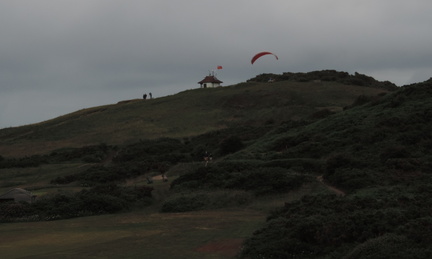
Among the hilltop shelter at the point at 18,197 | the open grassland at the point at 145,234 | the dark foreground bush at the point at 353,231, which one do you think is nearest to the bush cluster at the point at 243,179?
the open grassland at the point at 145,234

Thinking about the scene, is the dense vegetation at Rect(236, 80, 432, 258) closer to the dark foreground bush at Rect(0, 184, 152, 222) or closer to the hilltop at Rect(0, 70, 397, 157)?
the dark foreground bush at Rect(0, 184, 152, 222)

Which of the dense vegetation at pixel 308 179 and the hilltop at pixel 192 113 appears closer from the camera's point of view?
the dense vegetation at pixel 308 179

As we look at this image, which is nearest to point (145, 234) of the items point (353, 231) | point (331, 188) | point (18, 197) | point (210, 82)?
point (353, 231)

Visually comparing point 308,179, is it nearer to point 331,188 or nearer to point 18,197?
point 331,188

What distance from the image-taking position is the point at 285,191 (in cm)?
3553

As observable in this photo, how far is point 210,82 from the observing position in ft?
406

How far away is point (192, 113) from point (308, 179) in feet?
196

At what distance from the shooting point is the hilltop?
83188 millimetres

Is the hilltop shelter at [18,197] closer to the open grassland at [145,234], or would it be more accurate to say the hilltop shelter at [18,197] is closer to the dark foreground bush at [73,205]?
the dark foreground bush at [73,205]

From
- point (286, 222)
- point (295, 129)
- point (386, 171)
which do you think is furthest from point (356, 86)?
point (286, 222)

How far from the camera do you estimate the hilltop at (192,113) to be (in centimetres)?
8319

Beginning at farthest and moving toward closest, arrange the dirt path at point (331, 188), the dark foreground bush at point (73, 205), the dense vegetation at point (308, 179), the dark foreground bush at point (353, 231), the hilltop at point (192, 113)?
the hilltop at point (192, 113)
the dark foreground bush at point (73, 205)
the dirt path at point (331, 188)
the dense vegetation at point (308, 179)
the dark foreground bush at point (353, 231)

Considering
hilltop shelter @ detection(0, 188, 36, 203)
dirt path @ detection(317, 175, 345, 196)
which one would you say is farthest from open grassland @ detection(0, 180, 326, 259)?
hilltop shelter @ detection(0, 188, 36, 203)

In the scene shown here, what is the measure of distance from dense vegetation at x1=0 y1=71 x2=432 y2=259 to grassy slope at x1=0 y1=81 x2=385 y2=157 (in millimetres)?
10345
